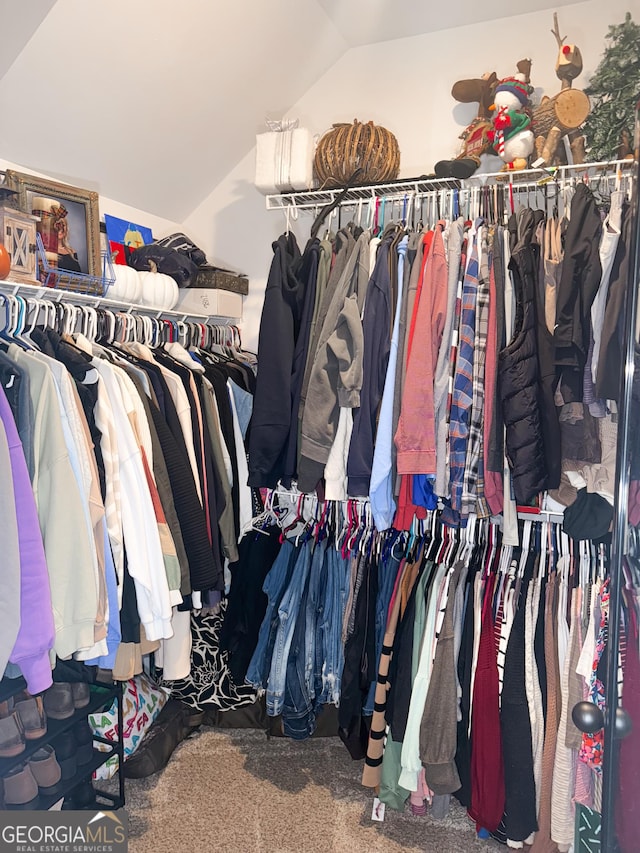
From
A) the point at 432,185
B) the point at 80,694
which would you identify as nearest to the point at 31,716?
the point at 80,694

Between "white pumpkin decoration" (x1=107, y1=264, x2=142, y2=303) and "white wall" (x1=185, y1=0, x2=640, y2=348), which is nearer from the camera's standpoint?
"white pumpkin decoration" (x1=107, y1=264, x2=142, y2=303)

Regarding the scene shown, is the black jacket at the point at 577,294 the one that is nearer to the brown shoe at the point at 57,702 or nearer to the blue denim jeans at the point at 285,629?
the blue denim jeans at the point at 285,629

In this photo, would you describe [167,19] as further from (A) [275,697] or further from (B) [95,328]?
(A) [275,697]

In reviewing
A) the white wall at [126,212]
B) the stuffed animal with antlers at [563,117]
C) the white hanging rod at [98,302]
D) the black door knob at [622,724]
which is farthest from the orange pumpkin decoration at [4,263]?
the black door knob at [622,724]

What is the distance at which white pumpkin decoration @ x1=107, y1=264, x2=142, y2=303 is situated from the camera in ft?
7.19

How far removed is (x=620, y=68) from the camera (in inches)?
74.5

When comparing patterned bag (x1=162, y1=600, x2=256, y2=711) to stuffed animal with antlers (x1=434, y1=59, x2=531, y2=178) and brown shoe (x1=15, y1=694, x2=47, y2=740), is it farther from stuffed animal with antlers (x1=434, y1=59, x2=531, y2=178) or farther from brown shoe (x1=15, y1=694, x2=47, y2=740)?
stuffed animal with antlers (x1=434, y1=59, x2=531, y2=178)

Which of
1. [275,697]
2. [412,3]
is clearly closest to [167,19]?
[412,3]

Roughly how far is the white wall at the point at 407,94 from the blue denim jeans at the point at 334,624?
1151 millimetres

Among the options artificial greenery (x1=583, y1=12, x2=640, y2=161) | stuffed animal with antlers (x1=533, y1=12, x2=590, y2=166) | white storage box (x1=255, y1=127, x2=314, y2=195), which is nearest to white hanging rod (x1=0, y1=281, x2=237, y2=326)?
white storage box (x1=255, y1=127, x2=314, y2=195)

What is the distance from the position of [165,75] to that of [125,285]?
75 centimetres

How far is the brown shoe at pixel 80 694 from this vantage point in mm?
1943

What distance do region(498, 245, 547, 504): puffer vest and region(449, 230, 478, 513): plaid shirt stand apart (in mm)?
104

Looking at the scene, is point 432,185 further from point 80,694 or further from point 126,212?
point 80,694
